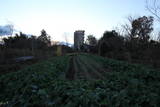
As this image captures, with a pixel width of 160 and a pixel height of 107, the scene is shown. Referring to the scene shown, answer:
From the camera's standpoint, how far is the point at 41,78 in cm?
484

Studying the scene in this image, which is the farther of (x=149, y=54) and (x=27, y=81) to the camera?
(x=149, y=54)

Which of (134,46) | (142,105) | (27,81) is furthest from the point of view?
(134,46)

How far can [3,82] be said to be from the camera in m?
5.26

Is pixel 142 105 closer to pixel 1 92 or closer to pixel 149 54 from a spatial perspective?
pixel 1 92

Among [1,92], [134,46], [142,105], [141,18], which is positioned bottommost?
[1,92]

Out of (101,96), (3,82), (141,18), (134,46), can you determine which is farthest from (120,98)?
(141,18)

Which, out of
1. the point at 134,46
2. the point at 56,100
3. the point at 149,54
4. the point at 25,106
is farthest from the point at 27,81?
the point at 134,46

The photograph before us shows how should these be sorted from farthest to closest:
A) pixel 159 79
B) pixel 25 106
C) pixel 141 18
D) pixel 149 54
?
pixel 141 18
pixel 149 54
pixel 159 79
pixel 25 106

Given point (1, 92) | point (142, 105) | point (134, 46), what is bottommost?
point (1, 92)

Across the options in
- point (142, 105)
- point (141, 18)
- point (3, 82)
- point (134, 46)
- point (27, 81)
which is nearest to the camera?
point (142, 105)

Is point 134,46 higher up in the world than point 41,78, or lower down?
higher up

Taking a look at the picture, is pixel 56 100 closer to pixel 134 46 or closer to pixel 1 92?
pixel 1 92

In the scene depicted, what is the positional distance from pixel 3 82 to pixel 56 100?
126 inches

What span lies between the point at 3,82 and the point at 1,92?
2.02ft
